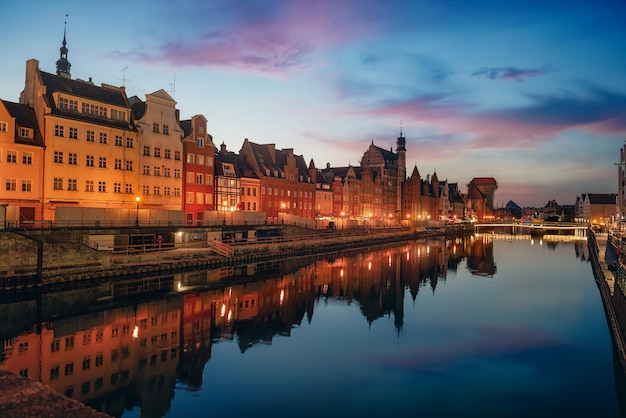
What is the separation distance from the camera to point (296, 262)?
2378 inches

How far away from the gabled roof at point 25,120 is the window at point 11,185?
3.93 meters

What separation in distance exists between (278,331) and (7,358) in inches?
544

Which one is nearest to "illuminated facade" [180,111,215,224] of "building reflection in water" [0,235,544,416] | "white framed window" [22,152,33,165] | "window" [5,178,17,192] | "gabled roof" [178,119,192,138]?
"gabled roof" [178,119,192,138]

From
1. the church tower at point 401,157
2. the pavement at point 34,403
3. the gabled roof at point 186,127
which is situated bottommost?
the pavement at point 34,403

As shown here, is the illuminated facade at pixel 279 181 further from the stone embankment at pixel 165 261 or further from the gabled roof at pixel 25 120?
the gabled roof at pixel 25 120

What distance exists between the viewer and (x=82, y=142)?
50438 millimetres

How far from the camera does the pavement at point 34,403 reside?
39.9ft

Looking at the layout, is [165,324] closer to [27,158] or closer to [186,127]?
[27,158]

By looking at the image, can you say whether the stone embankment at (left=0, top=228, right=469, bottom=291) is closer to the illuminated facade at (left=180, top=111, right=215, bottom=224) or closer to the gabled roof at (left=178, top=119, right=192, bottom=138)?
the illuminated facade at (left=180, top=111, right=215, bottom=224)

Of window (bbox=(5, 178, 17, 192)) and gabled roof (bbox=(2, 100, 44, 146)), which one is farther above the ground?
Answer: gabled roof (bbox=(2, 100, 44, 146))

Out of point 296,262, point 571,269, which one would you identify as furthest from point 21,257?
point 571,269

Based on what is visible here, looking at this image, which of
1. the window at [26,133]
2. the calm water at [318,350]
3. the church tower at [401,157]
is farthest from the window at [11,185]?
the church tower at [401,157]

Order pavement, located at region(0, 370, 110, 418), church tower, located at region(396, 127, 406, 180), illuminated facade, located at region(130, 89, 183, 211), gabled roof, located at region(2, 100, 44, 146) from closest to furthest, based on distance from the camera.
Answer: pavement, located at region(0, 370, 110, 418) < gabled roof, located at region(2, 100, 44, 146) < illuminated facade, located at region(130, 89, 183, 211) < church tower, located at region(396, 127, 406, 180)

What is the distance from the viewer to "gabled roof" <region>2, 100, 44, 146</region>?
45406 mm
